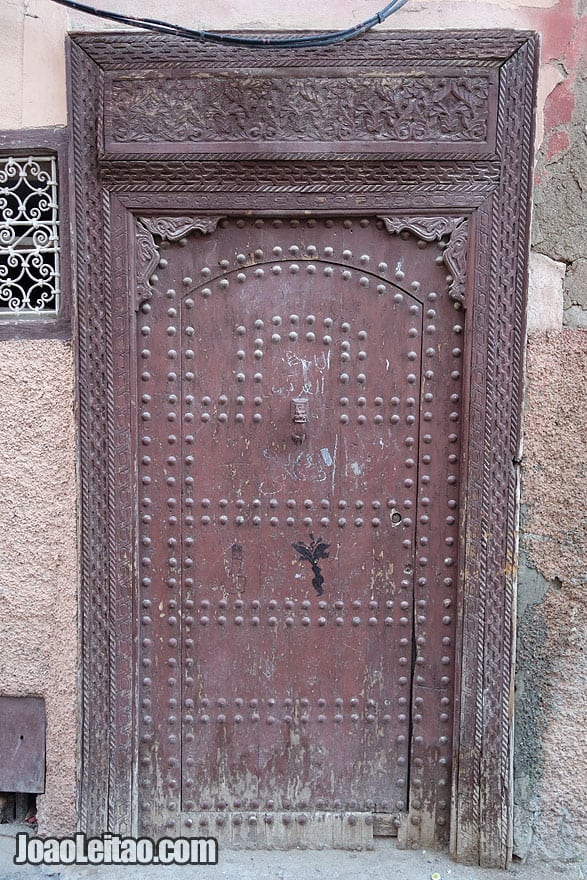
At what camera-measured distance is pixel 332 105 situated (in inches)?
83.9

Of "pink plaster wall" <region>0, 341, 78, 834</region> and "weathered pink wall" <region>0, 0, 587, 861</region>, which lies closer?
"weathered pink wall" <region>0, 0, 587, 861</region>

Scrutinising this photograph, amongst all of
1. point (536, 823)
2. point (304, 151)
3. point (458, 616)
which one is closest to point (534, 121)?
point (304, 151)

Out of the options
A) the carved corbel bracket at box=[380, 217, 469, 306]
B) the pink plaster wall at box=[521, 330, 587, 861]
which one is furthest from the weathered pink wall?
the carved corbel bracket at box=[380, 217, 469, 306]

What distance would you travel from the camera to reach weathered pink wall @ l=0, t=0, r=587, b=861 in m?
2.15

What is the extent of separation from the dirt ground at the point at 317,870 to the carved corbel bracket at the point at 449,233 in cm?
196

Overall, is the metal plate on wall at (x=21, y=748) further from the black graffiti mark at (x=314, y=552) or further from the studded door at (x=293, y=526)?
the black graffiti mark at (x=314, y=552)

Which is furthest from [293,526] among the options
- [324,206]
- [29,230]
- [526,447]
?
[29,230]

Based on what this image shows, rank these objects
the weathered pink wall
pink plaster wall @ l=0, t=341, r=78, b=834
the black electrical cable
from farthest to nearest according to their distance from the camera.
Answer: pink plaster wall @ l=0, t=341, r=78, b=834 < the weathered pink wall < the black electrical cable

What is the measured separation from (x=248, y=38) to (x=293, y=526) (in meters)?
1.62

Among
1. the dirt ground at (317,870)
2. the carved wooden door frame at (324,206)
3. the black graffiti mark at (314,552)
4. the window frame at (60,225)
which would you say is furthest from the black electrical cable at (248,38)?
the dirt ground at (317,870)

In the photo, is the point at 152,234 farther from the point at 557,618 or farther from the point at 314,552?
the point at 557,618

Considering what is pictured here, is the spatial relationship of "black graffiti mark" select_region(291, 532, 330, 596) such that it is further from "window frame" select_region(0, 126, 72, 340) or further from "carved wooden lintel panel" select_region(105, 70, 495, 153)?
"carved wooden lintel panel" select_region(105, 70, 495, 153)

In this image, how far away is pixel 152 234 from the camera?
222 centimetres

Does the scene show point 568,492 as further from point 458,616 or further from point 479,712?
point 479,712
